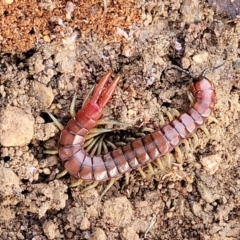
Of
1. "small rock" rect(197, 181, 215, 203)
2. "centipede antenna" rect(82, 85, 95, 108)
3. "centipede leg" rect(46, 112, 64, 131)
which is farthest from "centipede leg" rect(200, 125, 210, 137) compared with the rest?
"centipede leg" rect(46, 112, 64, 131)

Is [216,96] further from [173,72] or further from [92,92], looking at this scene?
[92,92]

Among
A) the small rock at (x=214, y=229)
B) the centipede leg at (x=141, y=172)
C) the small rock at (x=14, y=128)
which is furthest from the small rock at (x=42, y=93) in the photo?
the small rock at (x=214, y=229)

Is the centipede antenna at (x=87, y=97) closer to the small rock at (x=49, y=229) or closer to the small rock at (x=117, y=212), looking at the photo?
the small rock at (x=117, y=212)

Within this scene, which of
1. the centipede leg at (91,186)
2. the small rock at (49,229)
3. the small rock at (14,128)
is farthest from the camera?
the centipede leg at (91,186)

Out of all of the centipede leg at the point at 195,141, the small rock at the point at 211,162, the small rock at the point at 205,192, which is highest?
the centipede leg at the point at 195,141

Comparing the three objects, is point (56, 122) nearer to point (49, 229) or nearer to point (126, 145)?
point (126, 145)

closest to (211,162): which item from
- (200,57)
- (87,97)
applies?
(200,57)
